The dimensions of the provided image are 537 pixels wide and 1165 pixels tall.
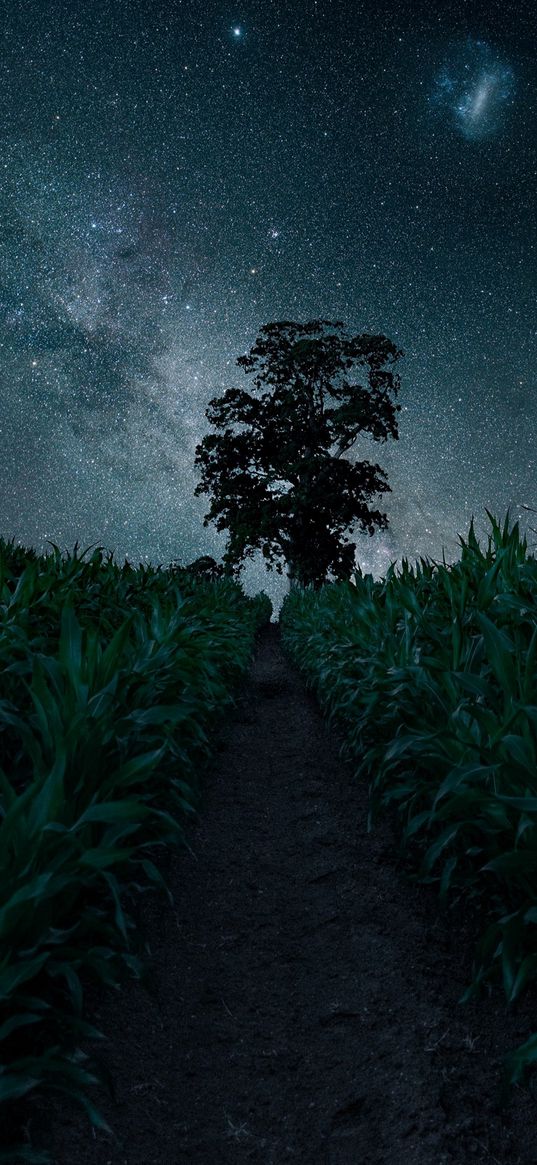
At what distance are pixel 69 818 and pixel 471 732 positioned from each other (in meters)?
1.28

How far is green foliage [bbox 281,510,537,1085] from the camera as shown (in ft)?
6.13

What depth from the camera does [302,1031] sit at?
2.15 m

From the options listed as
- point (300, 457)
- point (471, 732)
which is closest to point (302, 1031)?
point (471, 732)

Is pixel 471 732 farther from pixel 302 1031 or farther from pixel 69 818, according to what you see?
pixel 69 818

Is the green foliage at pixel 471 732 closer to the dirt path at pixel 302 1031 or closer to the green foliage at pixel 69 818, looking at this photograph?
the dirt path at pixel 302 1031

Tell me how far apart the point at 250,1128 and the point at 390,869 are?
157 cm

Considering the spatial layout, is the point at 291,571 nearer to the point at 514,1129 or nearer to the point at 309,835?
the point at 309,835

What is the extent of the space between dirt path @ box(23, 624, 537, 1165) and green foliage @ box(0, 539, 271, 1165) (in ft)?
0.62

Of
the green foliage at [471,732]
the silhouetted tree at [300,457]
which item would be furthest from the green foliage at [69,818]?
the silhouetted tree at [300,457]

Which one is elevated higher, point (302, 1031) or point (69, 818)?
point (69, 818)

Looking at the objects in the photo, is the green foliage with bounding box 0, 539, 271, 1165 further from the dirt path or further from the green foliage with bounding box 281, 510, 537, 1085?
the green foliage with bounding box 281, 510, 537, 1085

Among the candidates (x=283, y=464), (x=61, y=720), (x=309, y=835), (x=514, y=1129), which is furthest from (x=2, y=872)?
(x=283, y=464)

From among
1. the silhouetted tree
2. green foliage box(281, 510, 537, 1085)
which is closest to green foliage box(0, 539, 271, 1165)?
green foliage box(281, 510, 537, 1085)

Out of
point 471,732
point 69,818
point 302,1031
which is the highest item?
point 471,732
